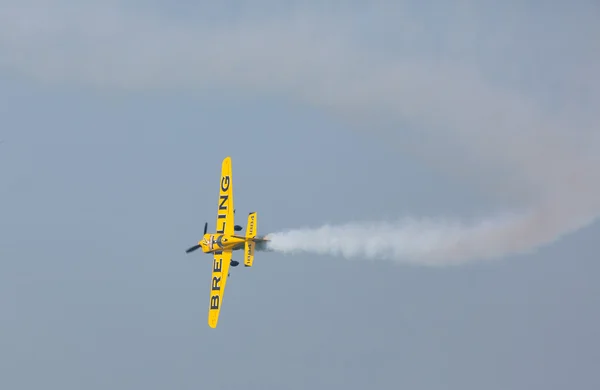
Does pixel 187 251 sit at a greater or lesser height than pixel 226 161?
lesser

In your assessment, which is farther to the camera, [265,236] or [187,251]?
[187,251]

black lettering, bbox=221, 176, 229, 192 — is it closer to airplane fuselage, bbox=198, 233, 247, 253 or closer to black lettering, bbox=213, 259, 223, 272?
airplane fuselage, bbox=198, 233, 247, 253

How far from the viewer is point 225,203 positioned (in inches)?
3150

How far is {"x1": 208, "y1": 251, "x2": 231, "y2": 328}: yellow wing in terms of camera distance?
3076 inches

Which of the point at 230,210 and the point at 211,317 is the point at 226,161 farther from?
the point at 211,317

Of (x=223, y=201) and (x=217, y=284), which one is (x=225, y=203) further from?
(x=217, y=284)

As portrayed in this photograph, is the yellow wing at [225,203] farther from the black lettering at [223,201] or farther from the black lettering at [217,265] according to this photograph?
the black lettering at [217,265]

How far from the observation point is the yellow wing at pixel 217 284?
78125 mm

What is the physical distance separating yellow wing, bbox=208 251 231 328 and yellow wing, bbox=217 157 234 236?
1.56 m

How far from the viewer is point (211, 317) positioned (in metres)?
78.8

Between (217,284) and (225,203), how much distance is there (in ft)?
15.9

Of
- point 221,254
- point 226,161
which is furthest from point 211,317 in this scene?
point 226,161

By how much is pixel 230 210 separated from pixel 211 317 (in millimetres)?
6239

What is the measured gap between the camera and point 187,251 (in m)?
80.1
